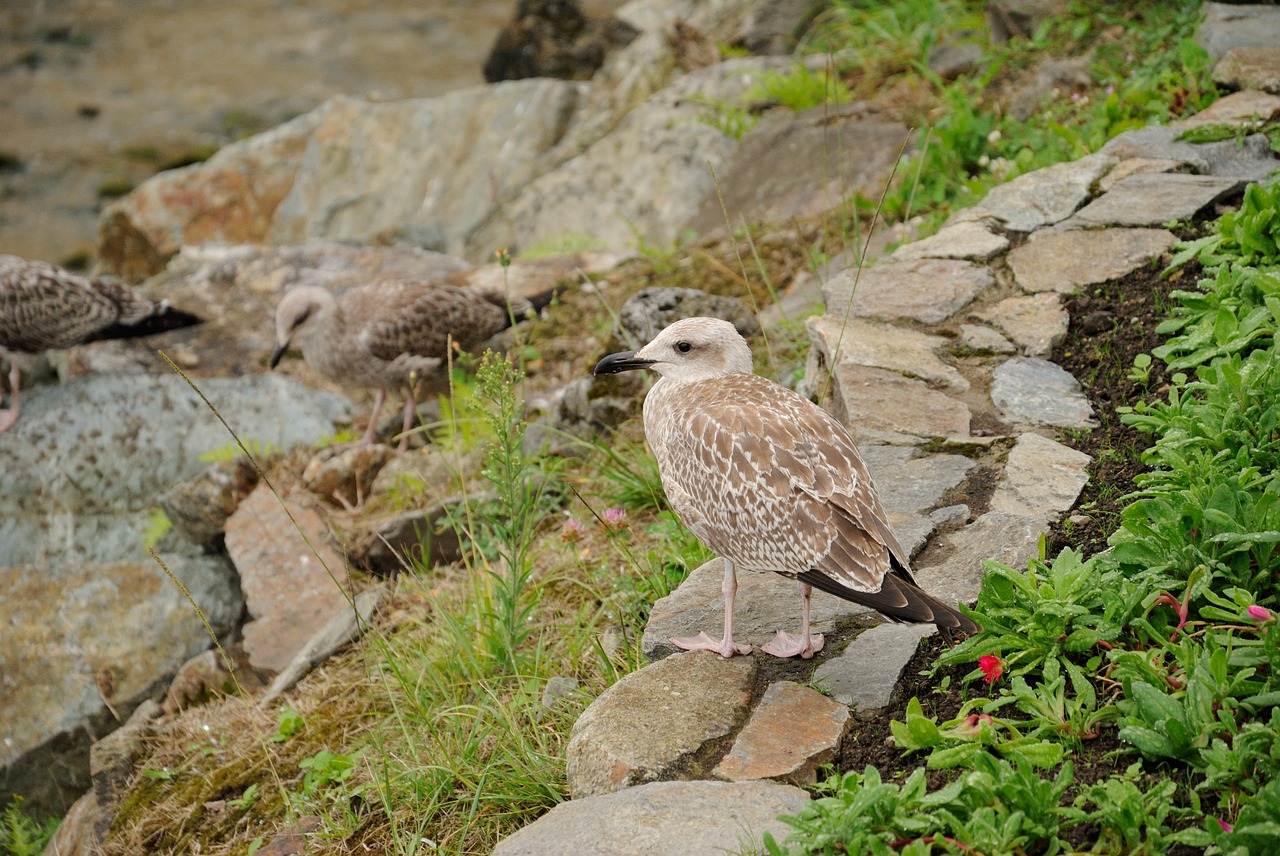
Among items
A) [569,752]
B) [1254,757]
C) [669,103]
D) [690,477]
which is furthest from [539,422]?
[669,103]

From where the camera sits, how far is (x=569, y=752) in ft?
10.6

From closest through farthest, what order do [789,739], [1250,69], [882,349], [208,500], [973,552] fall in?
[789,739] → [973,552] → [882,349] → [1250,69] → [208,500]

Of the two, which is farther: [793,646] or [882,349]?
[882,349]

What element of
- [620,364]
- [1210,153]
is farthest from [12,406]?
[1210,153]

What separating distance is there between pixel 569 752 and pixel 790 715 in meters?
0.64

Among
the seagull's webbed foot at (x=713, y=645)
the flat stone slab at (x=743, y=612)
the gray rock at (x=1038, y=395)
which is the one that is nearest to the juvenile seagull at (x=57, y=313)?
the flat stone slab at (x=743, y=612)

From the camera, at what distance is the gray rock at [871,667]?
3164 millimetres

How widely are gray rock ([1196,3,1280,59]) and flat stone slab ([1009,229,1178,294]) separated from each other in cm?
208

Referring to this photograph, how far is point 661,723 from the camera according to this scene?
3.18 metres

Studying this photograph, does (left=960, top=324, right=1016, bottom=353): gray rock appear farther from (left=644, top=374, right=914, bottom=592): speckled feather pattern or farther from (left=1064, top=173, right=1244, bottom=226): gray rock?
(left=644, top=374, right=914, bottom=592): speckled feather pattern

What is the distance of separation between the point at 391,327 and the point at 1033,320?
4.05m

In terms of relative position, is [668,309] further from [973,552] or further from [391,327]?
[973,552]

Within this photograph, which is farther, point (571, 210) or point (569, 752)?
point (571, 210)

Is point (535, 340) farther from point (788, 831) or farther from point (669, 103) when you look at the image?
point (788, 831)
